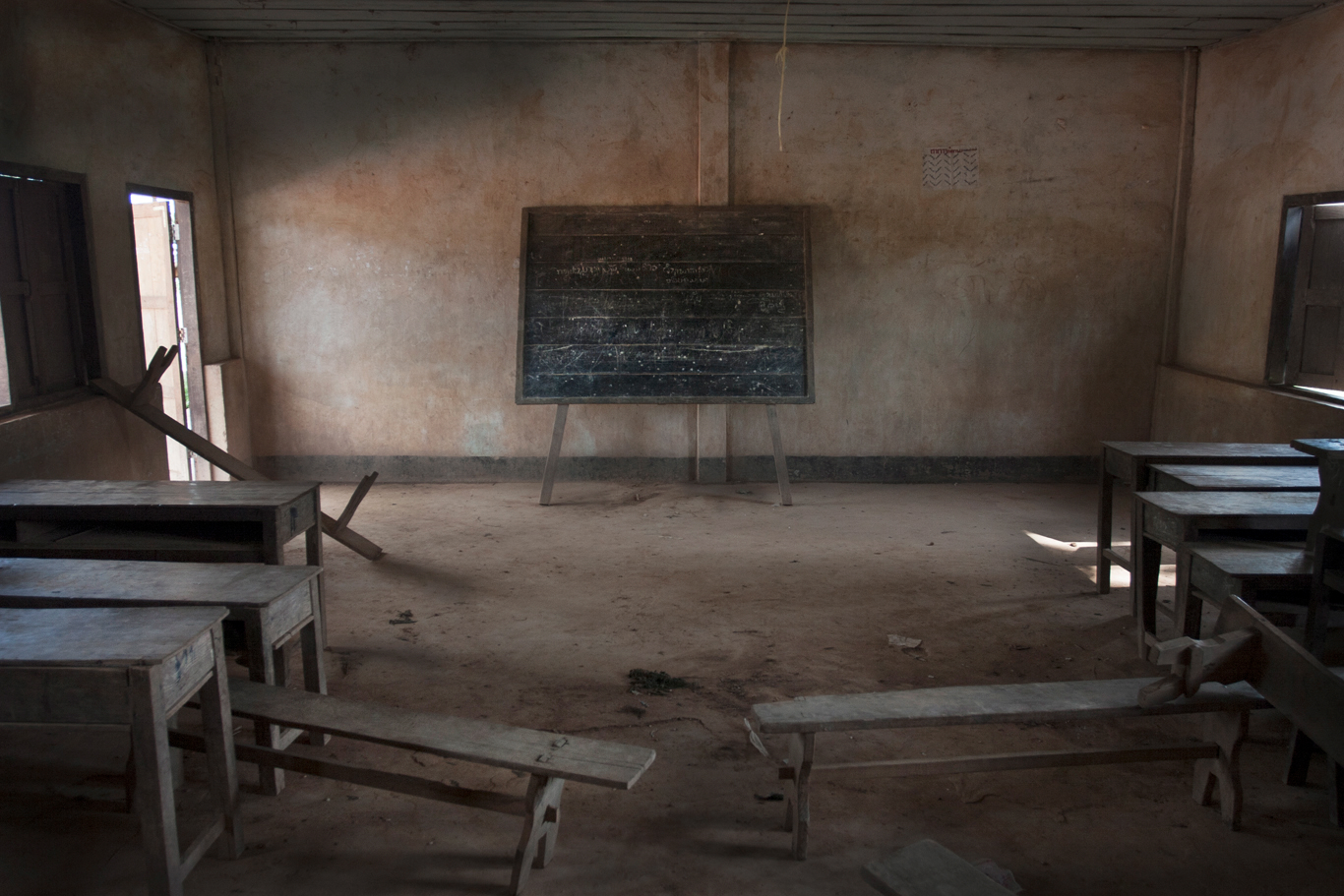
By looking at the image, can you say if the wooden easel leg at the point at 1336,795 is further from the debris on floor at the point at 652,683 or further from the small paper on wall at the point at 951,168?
the small paper on wall at the point at 951,168

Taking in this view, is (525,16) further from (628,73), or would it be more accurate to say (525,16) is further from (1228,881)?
(1228,881)

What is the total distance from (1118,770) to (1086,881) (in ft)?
2.11

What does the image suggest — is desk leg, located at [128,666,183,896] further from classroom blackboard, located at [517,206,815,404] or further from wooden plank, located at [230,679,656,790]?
classroom blackboard, located at [517,206,815,404]

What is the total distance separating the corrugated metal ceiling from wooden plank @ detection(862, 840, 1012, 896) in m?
4.45

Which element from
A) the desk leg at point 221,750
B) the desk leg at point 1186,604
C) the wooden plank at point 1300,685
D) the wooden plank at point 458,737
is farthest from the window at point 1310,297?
the desk leg at point 221,750

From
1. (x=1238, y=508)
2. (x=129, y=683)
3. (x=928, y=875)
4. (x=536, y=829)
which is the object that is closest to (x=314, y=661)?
(x=129, y=683)

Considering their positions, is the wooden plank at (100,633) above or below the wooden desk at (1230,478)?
below

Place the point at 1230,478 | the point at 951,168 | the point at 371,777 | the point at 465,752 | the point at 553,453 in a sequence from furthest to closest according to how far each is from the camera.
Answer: the point at 951,168
the point at 553,453
the point at 1230,478
the point at 371,777
the point at 465,752

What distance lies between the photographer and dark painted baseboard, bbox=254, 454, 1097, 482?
6.53 metres

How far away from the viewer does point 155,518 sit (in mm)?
3346

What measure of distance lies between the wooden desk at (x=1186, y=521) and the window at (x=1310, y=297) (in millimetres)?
2082

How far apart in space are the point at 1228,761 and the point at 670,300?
4242 mm

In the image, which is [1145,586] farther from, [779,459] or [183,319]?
[183,319]

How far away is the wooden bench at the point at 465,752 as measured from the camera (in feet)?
7.23
